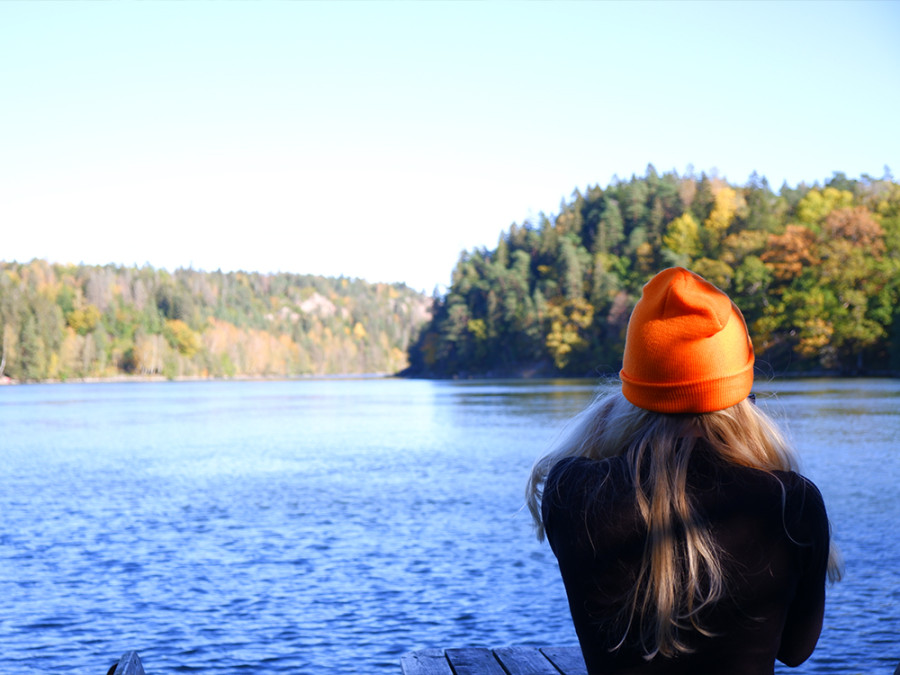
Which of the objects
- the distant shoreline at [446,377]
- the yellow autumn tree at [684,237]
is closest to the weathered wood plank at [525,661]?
the distant shoreline at [446,377]

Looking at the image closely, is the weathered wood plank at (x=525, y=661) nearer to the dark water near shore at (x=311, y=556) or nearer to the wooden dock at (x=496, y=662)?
the wooden dock at (x=496, y=662)

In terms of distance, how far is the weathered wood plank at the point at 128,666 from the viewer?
2.31 meters

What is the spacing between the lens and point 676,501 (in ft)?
4.97

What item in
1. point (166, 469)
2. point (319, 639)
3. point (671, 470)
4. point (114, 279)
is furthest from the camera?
point (114, 279)

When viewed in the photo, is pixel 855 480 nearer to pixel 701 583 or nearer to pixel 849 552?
pixel 849 552

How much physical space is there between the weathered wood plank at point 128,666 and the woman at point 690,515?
1347 mm

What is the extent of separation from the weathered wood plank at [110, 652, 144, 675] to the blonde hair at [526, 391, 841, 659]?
1403 millimetres

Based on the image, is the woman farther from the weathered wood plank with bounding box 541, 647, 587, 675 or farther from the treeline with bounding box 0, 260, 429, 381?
the treeline with bounding box 0, 260, 429, 381

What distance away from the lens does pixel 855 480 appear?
16953mm

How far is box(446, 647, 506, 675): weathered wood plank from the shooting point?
3371 millimetres

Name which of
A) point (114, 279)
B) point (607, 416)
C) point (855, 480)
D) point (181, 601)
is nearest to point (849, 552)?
point (855, 480)

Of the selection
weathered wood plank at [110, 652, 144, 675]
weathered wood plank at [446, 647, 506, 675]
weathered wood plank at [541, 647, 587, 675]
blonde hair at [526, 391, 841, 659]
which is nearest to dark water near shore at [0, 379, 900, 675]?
blonde hair at [526, 391, 841, 659]

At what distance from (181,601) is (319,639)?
7.19ft

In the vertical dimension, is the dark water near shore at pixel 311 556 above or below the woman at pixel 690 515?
below
